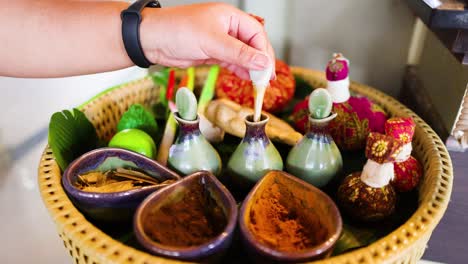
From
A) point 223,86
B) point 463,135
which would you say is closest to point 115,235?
point 223,86

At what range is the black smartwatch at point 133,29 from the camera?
438 millimetres

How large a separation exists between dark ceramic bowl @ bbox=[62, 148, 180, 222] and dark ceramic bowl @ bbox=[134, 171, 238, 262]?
21 mm

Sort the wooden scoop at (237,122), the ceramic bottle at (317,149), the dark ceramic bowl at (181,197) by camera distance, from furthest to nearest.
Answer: the wooden scoop at (237,122)
the ceramic bottle at (317,149)
the dark ceramic bowl at (181,197)

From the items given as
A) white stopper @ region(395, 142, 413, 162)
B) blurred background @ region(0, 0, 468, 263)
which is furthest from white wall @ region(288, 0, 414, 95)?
white stopper @ region(395, 142, 413, 162)

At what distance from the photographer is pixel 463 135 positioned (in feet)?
1.79

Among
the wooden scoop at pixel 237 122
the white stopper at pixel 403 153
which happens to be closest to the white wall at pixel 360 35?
the wooden scoop at pixel 237 122

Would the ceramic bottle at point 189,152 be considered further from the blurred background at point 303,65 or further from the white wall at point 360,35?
the white wall at point 360,35

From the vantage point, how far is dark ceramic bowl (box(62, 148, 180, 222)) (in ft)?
1.37

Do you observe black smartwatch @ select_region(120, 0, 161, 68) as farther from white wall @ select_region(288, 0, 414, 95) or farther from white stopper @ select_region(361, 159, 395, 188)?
white wall @ select_region(288, 0, 414, 95)

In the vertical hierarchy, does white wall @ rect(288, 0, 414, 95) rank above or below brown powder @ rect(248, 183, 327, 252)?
above

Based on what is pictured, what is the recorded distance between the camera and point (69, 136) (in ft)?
1.73

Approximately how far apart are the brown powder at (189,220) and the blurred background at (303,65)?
1.06 feet

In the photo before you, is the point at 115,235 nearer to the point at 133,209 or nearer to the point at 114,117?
the point at 133,209

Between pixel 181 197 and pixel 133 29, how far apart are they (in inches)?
7.6
